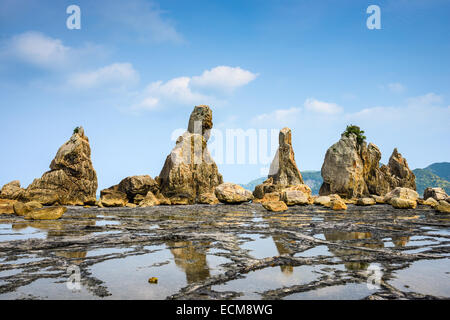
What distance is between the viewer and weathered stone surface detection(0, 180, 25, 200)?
32844 mm

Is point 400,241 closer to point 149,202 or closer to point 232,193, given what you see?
point 232,193

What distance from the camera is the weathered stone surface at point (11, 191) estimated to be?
108 ft

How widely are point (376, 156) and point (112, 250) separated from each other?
202 ft

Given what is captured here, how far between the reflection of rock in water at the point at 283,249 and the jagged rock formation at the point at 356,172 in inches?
1853

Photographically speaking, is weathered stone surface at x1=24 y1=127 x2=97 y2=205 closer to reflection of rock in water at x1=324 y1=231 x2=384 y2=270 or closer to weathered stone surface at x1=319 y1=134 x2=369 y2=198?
weathered stone surface at x1=319 y1=134 x2=369 y2=198

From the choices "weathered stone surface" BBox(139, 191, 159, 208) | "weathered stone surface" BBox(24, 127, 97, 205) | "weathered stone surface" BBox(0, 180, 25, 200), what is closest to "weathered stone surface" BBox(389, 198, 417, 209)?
"weathered stone surface" BBox(139, 191, 159, 208)

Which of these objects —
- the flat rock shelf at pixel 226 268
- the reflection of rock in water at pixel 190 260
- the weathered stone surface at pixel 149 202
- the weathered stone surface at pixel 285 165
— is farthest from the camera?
the weathered stone surface at pixel 285 165

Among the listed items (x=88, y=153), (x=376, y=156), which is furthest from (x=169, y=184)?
(x=376, y=156)

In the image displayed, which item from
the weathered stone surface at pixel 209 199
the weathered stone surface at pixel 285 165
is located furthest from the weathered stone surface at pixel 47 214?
the weathered stone surface at pixel 285 165

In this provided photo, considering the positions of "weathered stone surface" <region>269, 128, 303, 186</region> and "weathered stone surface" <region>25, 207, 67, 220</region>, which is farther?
"weathered stone surface" <region>269, 128, 303, 186</region>

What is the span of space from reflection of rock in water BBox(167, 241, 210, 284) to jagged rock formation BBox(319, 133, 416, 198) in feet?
161

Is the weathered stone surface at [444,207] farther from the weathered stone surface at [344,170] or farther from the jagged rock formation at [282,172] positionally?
the jagged rock formation at [282,172]

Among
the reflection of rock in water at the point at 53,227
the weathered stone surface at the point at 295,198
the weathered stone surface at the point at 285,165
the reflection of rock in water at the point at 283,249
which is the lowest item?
the weathered stone surface at the point at 295,198

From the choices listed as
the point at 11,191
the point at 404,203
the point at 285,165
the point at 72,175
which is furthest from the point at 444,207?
the point at 72,175
